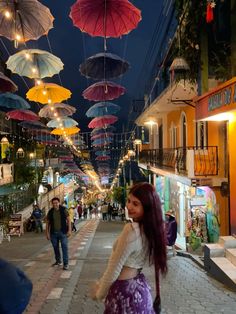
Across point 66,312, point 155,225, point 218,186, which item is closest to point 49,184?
point 218,186

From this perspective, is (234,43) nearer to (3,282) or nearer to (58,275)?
(58,275)

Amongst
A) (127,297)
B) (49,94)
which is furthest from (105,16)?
(127,297)

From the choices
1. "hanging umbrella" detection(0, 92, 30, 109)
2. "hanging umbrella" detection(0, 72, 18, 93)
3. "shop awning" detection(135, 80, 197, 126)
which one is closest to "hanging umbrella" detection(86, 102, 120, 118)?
"shop awning" detection(135, 80, 197, 126)

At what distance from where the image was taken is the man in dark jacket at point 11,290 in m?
2.66

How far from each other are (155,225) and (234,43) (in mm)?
10336

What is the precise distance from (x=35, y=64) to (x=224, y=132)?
6.70m

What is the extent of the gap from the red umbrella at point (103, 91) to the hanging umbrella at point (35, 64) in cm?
299

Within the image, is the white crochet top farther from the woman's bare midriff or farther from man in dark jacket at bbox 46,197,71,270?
man in dark jacket at bbox 46,197,71,270

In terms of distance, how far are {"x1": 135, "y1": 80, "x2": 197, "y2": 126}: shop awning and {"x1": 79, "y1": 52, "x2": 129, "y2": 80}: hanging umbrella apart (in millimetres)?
1885

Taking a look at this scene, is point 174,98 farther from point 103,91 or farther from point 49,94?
point 49,94

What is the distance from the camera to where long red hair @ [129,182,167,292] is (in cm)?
376

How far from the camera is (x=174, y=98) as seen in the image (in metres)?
18.5

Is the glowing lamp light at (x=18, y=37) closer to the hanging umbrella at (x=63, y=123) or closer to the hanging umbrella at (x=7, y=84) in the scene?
the hanging umbrella at (x=7, y=84)

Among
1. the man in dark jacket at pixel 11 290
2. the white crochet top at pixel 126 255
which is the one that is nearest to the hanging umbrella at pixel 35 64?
the white crochet top at pixel 126 255
